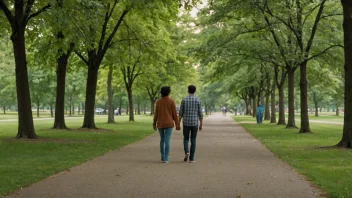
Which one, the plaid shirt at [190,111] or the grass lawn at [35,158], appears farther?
the plaid shirt at [190,111]

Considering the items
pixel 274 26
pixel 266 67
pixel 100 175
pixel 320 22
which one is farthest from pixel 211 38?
pixel 100 175

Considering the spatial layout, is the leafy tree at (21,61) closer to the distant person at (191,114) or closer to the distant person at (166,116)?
the distant person at (166,116)

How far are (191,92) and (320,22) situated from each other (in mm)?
15302

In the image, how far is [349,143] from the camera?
44.5 feet

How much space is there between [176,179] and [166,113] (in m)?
2.67

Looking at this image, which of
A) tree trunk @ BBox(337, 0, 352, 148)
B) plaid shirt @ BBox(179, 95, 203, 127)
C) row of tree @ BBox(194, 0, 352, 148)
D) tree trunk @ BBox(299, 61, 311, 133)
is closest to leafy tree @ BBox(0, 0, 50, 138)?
row of tree @ BBox(194, 0, 352, 148)

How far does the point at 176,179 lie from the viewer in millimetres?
8125

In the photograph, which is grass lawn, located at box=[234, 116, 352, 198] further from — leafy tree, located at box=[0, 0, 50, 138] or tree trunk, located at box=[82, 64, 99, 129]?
tree trunk, located at box=[82, 64, 99, 129]

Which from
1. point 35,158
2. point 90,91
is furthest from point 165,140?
point 90,91

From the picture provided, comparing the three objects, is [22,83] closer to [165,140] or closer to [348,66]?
[165,140]

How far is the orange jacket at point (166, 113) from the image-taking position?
1050 centimetres

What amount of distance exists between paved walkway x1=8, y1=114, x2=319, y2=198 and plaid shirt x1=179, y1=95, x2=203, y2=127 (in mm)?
986

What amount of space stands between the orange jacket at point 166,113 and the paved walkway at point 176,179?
928 mm

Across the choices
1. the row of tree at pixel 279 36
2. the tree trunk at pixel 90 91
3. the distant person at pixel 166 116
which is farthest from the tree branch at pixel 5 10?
the distant person at pixel 166 116
